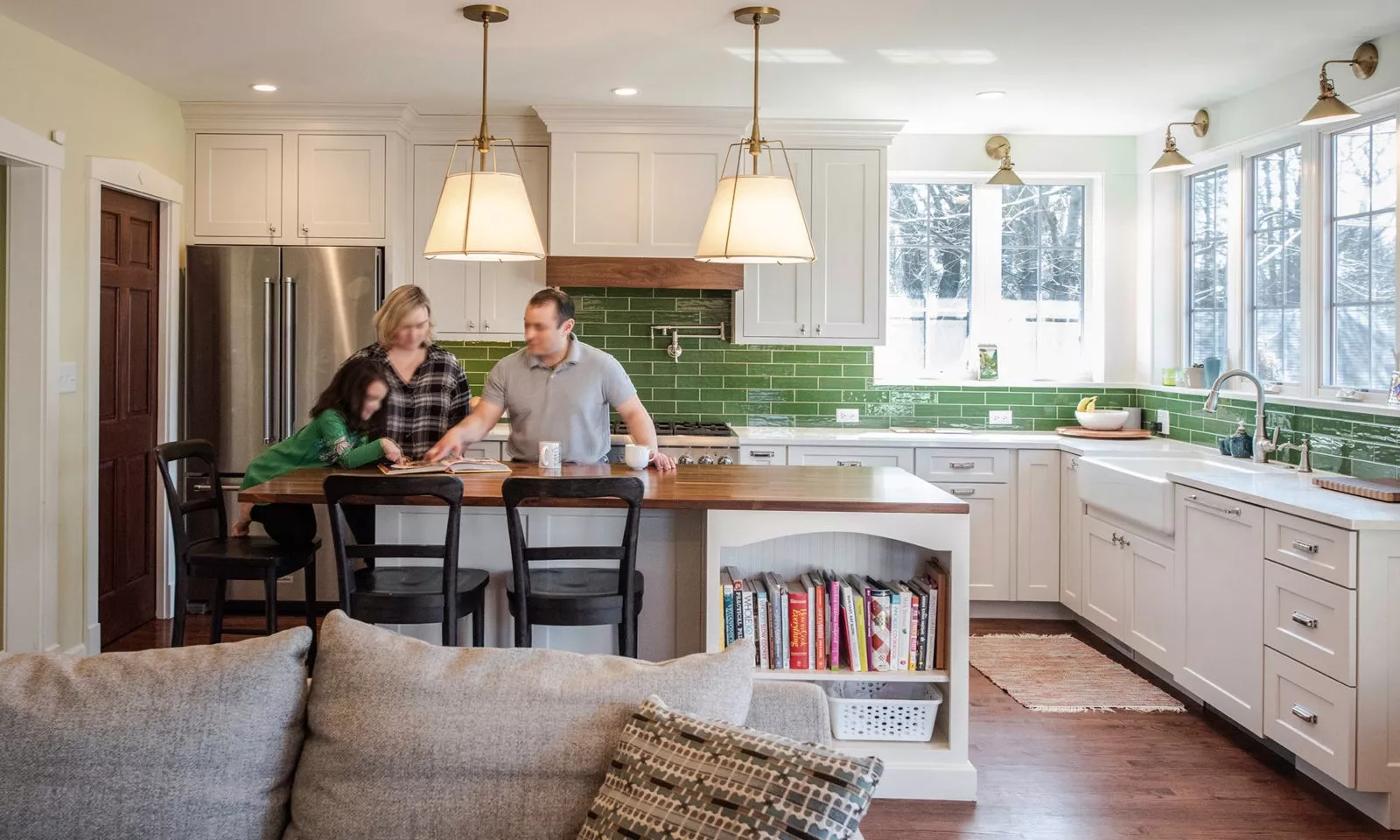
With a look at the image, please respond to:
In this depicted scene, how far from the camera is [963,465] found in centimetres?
547

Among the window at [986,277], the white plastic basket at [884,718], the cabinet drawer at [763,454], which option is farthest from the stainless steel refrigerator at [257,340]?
the white plastic basket at [884,718]

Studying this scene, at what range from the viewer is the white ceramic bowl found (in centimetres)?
577

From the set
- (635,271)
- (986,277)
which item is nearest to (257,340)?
(635,271)

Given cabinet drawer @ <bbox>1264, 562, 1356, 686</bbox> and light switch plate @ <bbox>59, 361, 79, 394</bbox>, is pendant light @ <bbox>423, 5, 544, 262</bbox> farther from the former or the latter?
cabinet drawer @ <bbox>1264, 562, 1356, 686</bbox>

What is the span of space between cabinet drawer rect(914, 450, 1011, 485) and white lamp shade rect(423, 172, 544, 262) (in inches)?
104

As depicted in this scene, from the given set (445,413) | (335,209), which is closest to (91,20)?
(335,209)

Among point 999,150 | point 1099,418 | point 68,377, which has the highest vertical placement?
point 999,150

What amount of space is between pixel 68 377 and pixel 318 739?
3.41 meters

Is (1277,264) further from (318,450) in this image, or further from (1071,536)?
(318,450)

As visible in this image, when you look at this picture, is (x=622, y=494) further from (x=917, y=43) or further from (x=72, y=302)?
(x=72, y=302)

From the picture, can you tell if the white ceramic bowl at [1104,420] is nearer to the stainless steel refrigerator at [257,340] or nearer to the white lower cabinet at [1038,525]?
the white lower cabinet at [1038,525]

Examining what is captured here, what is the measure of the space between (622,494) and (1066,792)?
169 cm

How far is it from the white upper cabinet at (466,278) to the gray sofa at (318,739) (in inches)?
155

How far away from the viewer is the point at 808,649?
3375 millimetres
